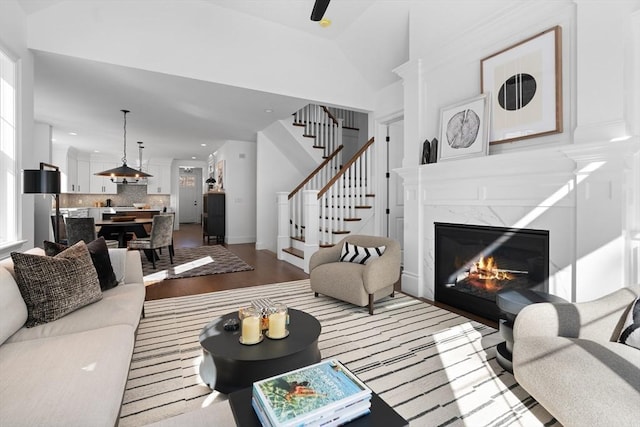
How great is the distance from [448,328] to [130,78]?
187 inches

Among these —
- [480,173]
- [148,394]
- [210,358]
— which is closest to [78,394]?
[210,358]

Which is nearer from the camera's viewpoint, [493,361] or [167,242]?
[493,361]

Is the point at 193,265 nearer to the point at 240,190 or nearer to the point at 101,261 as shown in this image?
the point at 101,261

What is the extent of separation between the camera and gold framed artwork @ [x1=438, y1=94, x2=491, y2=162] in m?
2.95

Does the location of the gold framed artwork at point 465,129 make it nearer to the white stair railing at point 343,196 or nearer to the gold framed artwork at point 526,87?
the gold framed artwork at point 526,87

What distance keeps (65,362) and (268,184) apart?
6.19 meters

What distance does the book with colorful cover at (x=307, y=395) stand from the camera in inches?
37.2

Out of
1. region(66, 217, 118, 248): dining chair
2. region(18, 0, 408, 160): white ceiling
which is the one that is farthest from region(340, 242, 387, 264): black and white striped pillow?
region(66, 217, 118, 248): dining chair

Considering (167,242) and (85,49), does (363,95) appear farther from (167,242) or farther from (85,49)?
(167,242)

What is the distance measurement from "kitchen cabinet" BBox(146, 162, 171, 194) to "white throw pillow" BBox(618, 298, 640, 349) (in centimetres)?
1226

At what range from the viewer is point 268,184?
7.38m

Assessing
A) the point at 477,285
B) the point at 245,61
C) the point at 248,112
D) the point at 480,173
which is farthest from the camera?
the point at 248,112

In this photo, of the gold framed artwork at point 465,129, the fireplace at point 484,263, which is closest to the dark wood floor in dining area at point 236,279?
the fireplace at point 484,263

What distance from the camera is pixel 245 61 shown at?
434 centimetres
